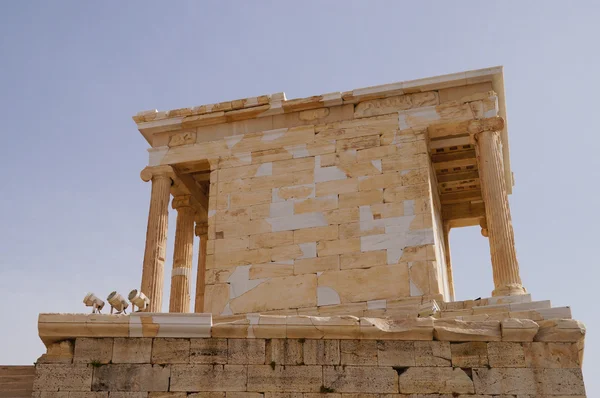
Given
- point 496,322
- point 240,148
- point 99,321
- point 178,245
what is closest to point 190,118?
point 240,148

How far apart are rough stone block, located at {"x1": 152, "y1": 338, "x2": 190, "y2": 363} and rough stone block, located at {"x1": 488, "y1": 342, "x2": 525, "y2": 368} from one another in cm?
400

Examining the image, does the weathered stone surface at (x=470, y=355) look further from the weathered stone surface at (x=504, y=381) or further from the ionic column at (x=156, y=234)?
the ionic column at (x=156, y=234)

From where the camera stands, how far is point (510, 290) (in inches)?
627

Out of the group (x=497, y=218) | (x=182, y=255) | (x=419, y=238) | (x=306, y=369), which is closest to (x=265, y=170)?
(x=182, y=255)

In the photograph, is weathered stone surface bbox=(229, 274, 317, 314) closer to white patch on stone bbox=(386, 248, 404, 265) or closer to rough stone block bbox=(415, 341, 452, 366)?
white patch on stone bbox=(386, 248, 404, 265)

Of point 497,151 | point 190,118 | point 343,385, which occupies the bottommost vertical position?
point 343,385

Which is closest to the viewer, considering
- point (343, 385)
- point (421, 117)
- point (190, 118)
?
point (343, 385)

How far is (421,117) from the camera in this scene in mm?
18312

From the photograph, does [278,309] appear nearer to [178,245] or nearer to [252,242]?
[252,242]

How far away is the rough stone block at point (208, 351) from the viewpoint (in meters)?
10.3

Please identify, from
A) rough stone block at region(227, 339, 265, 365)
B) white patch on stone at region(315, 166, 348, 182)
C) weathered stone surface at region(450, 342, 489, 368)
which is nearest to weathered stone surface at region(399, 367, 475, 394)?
weathered stone surface at region(450, 342, 489, 368)

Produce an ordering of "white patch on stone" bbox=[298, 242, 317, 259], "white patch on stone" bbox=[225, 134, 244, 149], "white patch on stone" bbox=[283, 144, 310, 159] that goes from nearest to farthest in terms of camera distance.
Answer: "white patch on stone" bbox=[298, 242, 317, 259] → "white patch on stone" bbox=[283, 144, 310, 159] → "white patch on stone" bbox=[225, 134, 244, 149]

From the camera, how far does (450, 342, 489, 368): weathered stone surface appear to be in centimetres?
1018

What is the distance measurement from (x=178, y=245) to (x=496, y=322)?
12.3m
